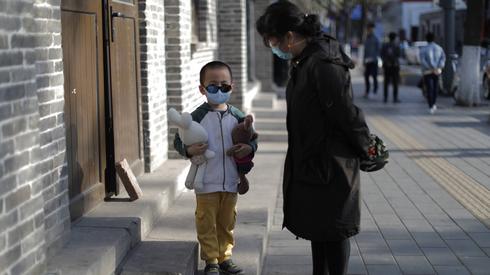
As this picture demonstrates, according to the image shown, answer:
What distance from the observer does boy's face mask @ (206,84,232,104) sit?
4758mm

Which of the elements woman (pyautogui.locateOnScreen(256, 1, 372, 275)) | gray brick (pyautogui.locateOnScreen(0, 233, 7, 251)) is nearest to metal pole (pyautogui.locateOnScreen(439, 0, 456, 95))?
woman (pyautogui.locateOnScreen(256, 1, 372, 275))

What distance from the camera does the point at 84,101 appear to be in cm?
537

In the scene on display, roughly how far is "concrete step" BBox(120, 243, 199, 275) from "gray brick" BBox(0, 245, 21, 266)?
1127mm

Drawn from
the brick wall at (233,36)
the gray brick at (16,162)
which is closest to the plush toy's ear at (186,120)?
the gray brick at (16,162)

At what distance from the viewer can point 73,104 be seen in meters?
5.12

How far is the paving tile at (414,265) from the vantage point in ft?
18.3

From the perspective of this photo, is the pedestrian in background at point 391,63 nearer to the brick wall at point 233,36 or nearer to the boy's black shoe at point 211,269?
the brick wall at point 233,36

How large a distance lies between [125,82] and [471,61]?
1250cm

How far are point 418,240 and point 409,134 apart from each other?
22.5 ft

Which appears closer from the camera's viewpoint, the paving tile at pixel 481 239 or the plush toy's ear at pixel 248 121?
the plush toy's ear at pixel 248 121

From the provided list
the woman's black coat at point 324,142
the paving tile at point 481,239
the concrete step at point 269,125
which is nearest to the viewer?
the woman's black coat at point 324,142

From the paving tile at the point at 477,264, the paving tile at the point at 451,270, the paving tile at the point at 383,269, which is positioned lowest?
the paving tile at the point at 383,269

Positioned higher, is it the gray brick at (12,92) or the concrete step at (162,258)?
the gray brick at (12,92)

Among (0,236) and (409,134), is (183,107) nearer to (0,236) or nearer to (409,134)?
(0,236)
